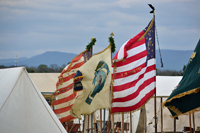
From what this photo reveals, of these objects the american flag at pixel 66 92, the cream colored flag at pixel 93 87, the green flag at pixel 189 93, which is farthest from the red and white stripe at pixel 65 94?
the green flag at pixel 189 93

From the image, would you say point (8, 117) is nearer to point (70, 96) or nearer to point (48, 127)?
point (48, 127)

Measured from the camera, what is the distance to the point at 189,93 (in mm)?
7234

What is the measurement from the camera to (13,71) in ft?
26.5

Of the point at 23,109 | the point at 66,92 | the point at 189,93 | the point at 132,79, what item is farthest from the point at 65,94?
the point at 189,93

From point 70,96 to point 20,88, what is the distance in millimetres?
6145

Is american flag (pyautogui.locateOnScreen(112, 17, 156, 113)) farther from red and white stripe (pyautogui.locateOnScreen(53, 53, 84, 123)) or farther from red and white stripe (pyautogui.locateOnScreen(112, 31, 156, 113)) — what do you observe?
red and white stripe (pyautogui.locateOnScreen(53, 53, 84, 123))

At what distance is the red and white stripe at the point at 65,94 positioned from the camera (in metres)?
13.2

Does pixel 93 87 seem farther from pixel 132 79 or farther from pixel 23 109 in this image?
pixel 23 109

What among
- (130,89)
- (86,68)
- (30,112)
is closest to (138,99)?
(130,89)

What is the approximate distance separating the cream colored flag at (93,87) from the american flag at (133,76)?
1.68 ft

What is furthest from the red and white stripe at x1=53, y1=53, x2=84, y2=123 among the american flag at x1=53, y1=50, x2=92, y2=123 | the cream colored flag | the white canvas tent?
the white canvas tent

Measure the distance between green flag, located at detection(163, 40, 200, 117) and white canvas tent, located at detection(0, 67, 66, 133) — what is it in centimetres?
245

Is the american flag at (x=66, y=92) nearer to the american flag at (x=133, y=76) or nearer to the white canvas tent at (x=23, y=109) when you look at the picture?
the american flag at (x=133, y=76)

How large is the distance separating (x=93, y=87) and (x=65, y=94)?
362 centimetres
